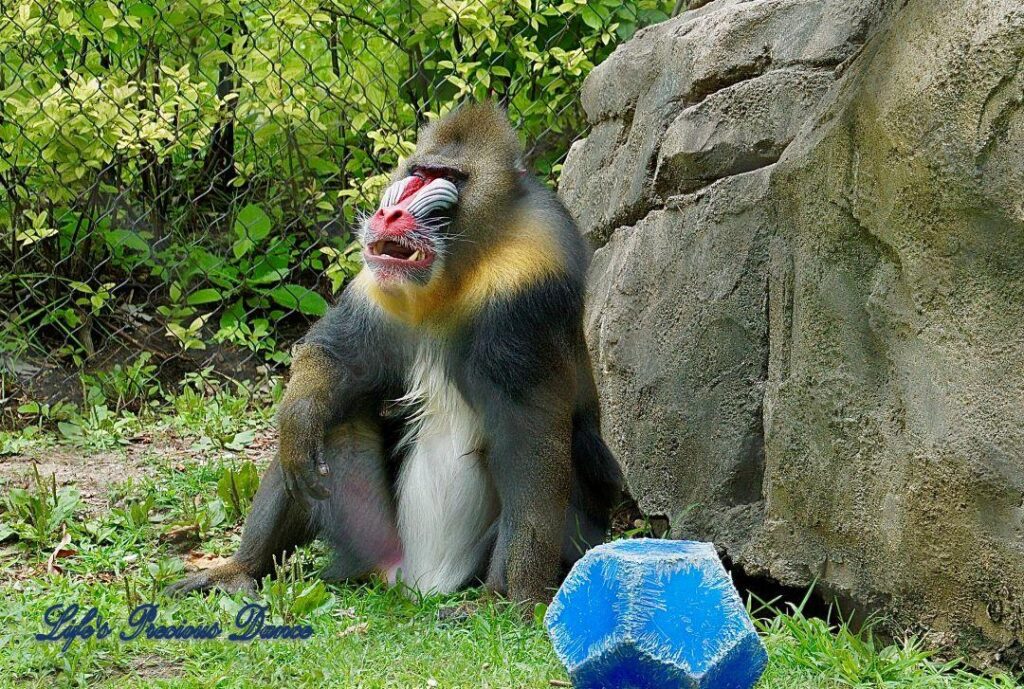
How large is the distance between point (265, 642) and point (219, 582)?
73 cm

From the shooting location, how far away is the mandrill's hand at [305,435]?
14.0 feet

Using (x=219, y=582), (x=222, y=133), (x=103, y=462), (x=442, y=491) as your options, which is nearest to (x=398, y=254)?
(x=442, y=491)

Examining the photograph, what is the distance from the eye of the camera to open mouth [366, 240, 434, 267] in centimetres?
407

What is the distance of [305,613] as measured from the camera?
408 cm

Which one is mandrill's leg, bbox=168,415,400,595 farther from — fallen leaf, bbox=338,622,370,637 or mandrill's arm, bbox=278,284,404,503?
fallen leaf, bbox=338,622,370,637

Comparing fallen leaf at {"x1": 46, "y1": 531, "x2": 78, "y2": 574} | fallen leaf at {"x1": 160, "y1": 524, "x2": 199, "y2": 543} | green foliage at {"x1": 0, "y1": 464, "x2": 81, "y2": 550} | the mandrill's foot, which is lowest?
the mandrill's foot

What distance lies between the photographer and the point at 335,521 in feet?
14.8

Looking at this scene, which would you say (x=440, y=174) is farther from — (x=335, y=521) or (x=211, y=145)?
(x=211, y=145)

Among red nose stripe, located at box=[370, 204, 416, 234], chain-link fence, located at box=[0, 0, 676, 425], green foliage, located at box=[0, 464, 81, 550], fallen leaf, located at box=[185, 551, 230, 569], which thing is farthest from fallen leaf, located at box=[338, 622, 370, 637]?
chain-link fence, located at box=[0, 0, 676, 425]

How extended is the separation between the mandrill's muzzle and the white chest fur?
1.44 feet

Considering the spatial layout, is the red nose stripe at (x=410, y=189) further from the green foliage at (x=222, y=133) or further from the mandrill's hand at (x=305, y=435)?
the green foliage at (x=222, y=133)

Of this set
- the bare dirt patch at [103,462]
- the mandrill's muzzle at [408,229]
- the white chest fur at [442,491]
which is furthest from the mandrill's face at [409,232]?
the bare dirt patch at [103,462]

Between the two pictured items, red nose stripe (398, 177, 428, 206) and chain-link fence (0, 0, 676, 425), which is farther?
chain-link fence (0, 0, 676, 425)

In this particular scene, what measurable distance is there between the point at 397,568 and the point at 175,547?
0.98m
